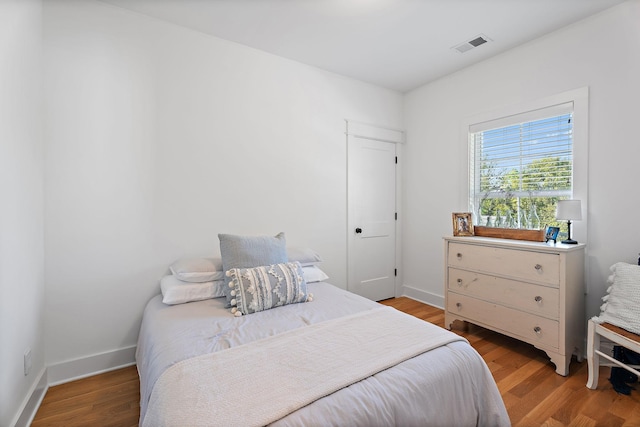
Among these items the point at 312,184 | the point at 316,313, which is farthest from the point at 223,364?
the point at 312,184

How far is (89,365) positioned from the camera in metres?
2.17

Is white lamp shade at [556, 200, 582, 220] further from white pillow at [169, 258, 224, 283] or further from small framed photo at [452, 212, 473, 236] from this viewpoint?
white pillow at [169, 258, 224, 283]

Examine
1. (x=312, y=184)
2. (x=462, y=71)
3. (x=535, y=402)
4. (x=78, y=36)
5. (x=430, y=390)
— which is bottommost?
(x=535, y=402)

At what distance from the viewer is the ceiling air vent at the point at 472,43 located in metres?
2.65

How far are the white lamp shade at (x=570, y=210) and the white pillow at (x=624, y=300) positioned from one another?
1.37 feet

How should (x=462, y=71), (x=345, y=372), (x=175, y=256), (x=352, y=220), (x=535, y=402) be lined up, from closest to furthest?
1. (x=345, y=372)
2. (x=535, y=402)
3. (x=175, y=256)
4. (x=462, y=71)
5. (x=352, y=220)

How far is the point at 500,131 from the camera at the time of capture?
3.04m

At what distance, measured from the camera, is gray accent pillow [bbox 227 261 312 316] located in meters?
1.92

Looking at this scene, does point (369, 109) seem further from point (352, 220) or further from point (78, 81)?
point (78, 81)

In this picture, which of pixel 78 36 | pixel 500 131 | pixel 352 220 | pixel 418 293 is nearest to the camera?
pixel 78 36

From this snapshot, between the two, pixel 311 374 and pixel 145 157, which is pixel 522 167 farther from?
pixel 145 157

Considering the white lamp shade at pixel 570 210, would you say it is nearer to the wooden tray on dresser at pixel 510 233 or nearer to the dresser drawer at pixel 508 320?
the wooden tray on dresser at pixel 510 233

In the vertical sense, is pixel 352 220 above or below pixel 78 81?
below

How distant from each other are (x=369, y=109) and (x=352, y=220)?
1381 mm
